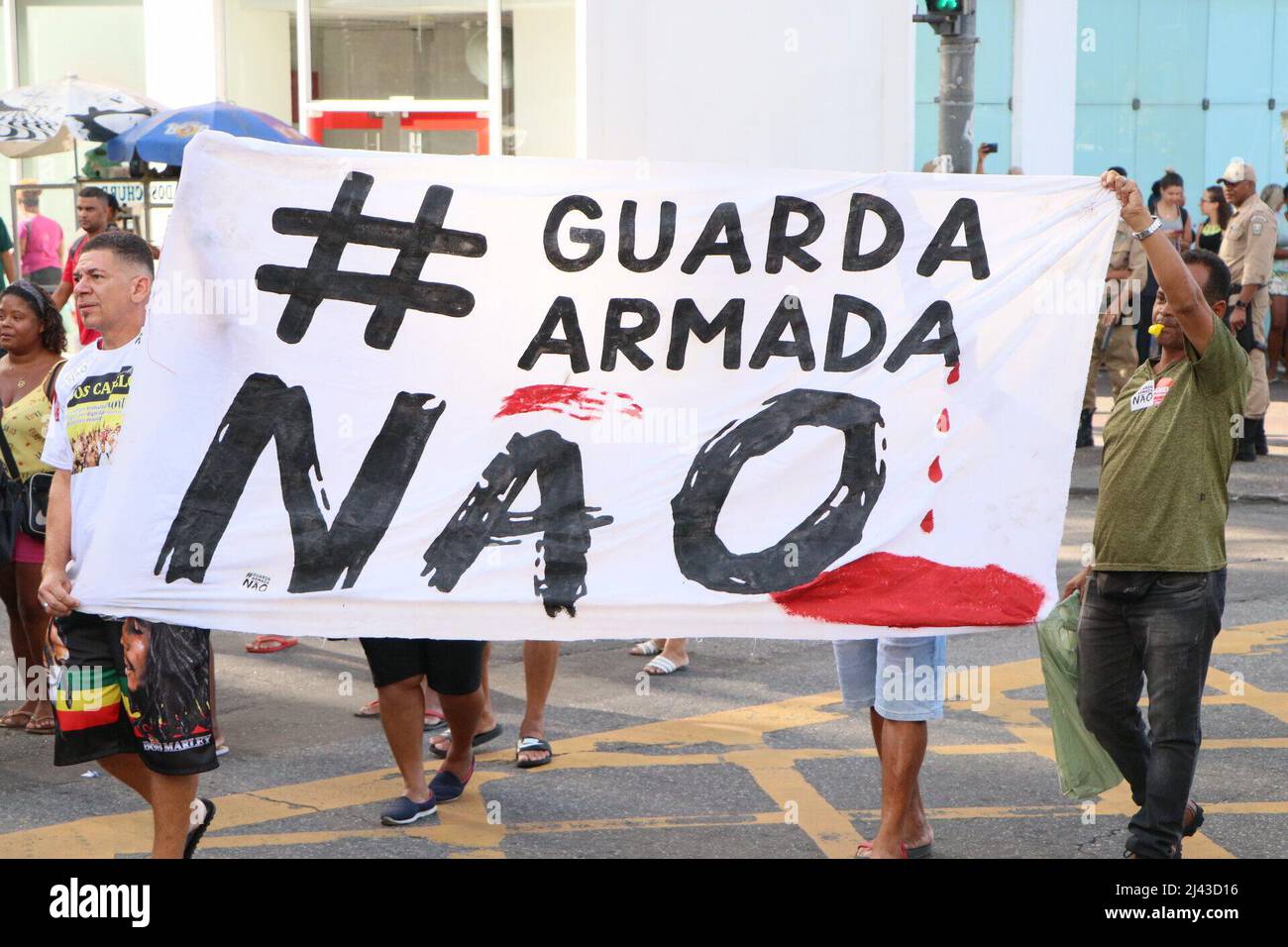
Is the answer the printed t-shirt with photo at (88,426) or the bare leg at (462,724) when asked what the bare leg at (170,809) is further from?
the bare leg at (462,724)

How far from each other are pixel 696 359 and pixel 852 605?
2.84 feet

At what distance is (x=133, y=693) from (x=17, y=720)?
7.77ft

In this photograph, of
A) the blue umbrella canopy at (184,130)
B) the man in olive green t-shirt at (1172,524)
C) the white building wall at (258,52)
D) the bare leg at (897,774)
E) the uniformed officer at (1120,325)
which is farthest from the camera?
the white building wall at (258,52)

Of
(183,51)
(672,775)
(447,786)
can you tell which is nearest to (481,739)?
(447,786)

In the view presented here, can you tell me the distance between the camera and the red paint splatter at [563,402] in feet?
15.8

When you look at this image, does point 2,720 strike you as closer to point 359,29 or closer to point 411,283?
point 411,283

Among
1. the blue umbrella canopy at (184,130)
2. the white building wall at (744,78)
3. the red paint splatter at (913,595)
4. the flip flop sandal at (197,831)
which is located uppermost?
the white building wall at (744,78)

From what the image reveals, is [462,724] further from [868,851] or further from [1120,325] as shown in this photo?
[1120,325]

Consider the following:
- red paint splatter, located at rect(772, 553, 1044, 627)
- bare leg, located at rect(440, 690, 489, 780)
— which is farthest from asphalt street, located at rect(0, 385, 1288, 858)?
red paint splatter, located at rect(772, 553, 1044, 627)

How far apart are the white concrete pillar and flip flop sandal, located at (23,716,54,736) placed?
15153 mm

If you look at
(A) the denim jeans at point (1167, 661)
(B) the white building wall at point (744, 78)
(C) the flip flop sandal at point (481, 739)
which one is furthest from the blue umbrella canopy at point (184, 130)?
(A) the denim jeans at point (1167, 661)

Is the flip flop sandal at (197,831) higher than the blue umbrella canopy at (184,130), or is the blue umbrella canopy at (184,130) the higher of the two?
the blue umbrella canopy at (184,130)

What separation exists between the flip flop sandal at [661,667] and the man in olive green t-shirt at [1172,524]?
115 inches

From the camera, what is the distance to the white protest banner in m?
4.67
